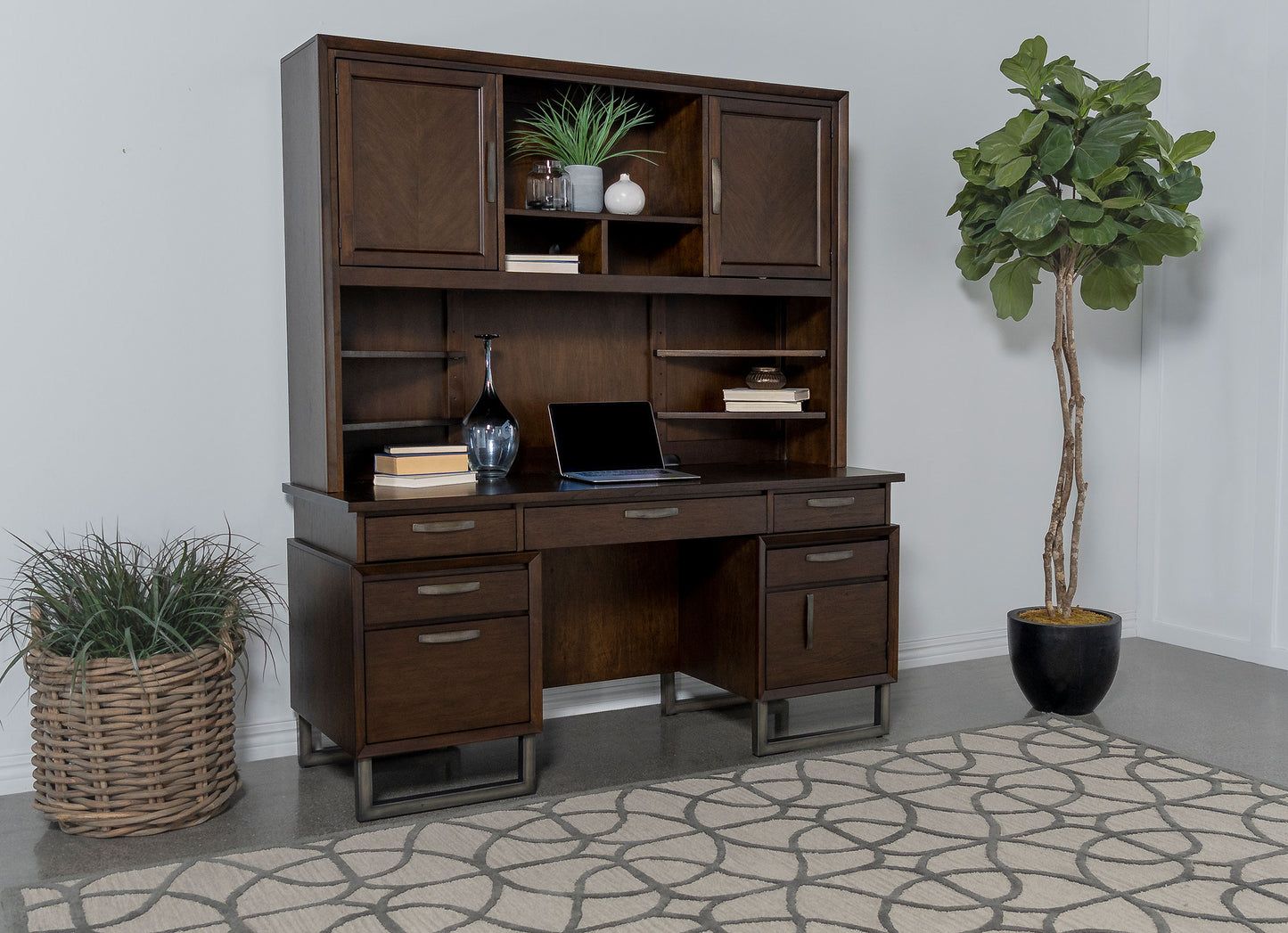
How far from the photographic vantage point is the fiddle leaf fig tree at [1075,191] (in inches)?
141

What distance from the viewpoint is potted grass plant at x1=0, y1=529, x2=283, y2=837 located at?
9.27 feet

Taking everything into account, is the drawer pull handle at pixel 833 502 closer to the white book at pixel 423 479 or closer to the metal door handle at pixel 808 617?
the metal door handle at pixel 808 617

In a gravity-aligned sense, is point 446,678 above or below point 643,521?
below

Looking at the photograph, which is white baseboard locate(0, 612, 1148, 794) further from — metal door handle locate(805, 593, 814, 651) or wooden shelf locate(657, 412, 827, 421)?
wooden shelf locate(657, 412, 827, 421)

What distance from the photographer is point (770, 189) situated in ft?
12.0

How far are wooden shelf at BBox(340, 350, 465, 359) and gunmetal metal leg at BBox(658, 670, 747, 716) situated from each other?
1.24 m

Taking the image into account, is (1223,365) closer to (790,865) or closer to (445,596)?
(790,865)

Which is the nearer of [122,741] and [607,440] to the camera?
[122,741]

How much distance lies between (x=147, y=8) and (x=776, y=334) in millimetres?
2109

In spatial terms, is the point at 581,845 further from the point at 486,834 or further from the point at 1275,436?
the point at 1275,436

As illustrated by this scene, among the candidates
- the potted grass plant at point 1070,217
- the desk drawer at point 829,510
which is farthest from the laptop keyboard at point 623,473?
the potted grass plant at point 1070,217

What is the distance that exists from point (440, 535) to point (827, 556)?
3.82ft

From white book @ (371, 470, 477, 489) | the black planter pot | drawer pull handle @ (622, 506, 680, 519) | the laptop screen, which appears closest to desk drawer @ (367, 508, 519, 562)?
white book @ (371, 470, 477, 489)

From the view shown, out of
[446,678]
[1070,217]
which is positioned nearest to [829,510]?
[1070,217]
